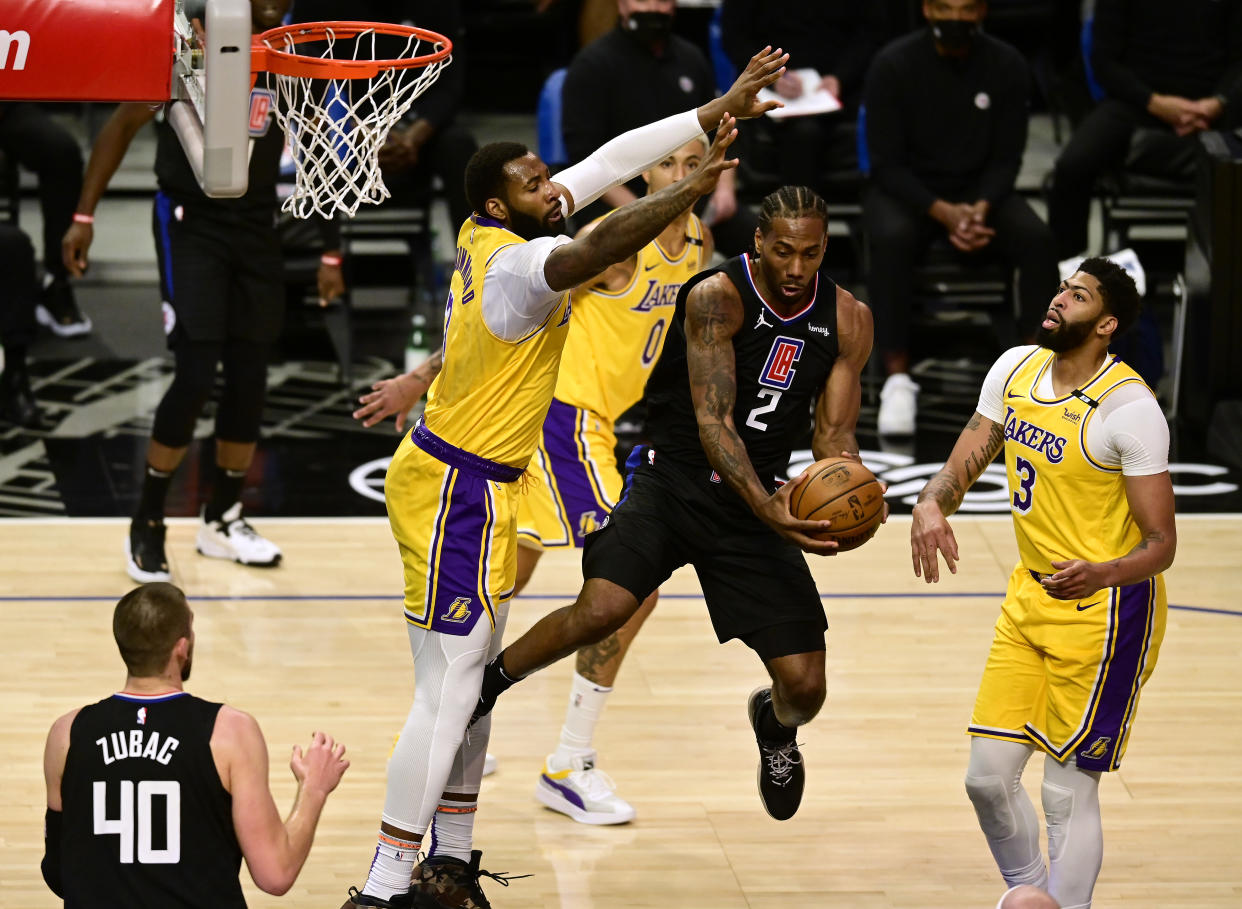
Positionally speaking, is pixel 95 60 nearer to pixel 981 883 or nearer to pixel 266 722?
pixel 266 722

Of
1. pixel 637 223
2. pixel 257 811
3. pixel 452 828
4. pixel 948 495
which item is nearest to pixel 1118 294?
pixel 948 495

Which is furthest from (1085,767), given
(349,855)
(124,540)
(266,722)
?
(124,540)

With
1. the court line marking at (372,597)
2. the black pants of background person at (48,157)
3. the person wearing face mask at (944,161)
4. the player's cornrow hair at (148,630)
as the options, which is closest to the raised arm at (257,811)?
the player's cornrow hair at (148,630)

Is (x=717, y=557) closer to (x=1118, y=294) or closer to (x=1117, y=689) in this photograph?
(x=1117, y=689)

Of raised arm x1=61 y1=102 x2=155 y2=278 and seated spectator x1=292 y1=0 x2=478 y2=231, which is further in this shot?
seated spectator x1=292 y1=0 x2=478 y2=231

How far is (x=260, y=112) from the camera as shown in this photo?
682 centimetres

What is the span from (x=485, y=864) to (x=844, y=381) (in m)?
1.69

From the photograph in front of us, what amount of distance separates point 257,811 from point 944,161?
686 cm

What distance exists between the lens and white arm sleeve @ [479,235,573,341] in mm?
4438

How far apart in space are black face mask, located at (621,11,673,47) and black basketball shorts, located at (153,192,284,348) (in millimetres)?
2971

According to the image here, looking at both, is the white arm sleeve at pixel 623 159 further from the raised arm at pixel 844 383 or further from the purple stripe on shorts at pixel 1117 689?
the purple stripe on shorts at pixel 1117 689

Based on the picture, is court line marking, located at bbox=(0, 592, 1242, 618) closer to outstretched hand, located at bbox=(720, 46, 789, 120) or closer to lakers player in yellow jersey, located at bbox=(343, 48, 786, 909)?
lakers player in yellow jersey, located at bbox=(343, 48, 786, 909)

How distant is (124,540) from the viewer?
7652 millimetres

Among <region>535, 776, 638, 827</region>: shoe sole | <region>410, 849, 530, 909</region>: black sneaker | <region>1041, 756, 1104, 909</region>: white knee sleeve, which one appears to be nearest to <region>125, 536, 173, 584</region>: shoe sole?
<region>535, 776, 638, 827</region>: shoe sole
